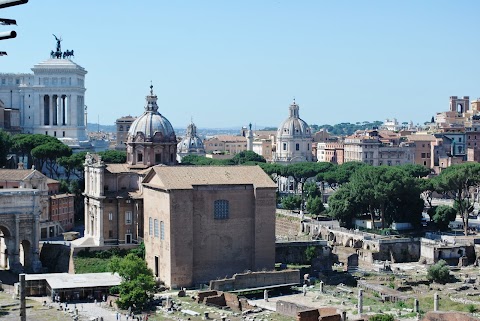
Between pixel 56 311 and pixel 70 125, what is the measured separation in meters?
49.4

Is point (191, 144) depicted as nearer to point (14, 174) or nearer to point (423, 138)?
point (423, 138)

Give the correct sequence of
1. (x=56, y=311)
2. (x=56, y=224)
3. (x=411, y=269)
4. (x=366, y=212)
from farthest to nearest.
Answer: (x=366, y=212)
(x=56, y=224)
(x=411, y=269)
(x=56, y=311)

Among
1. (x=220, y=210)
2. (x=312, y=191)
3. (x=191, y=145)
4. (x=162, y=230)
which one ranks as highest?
(x=191, y=145)

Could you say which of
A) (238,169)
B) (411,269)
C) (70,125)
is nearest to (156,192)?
(238,169)

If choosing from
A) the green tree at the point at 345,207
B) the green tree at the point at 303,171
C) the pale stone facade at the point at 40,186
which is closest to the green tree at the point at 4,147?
the pale stone facade at the point at 40,186

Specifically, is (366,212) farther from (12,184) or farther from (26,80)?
(26,80)

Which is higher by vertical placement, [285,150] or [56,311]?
[285,150]

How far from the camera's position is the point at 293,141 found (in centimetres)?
11406

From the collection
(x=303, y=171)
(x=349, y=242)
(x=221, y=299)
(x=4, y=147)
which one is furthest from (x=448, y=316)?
(x=303, y=171)

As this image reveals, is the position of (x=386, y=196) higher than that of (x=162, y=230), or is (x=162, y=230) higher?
(x=386, y=196)

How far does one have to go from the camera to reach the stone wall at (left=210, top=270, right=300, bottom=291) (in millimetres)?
43375

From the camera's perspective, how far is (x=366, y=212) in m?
67.2

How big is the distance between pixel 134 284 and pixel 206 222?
7830mm

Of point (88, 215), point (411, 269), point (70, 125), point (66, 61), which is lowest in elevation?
point (411, 269)
